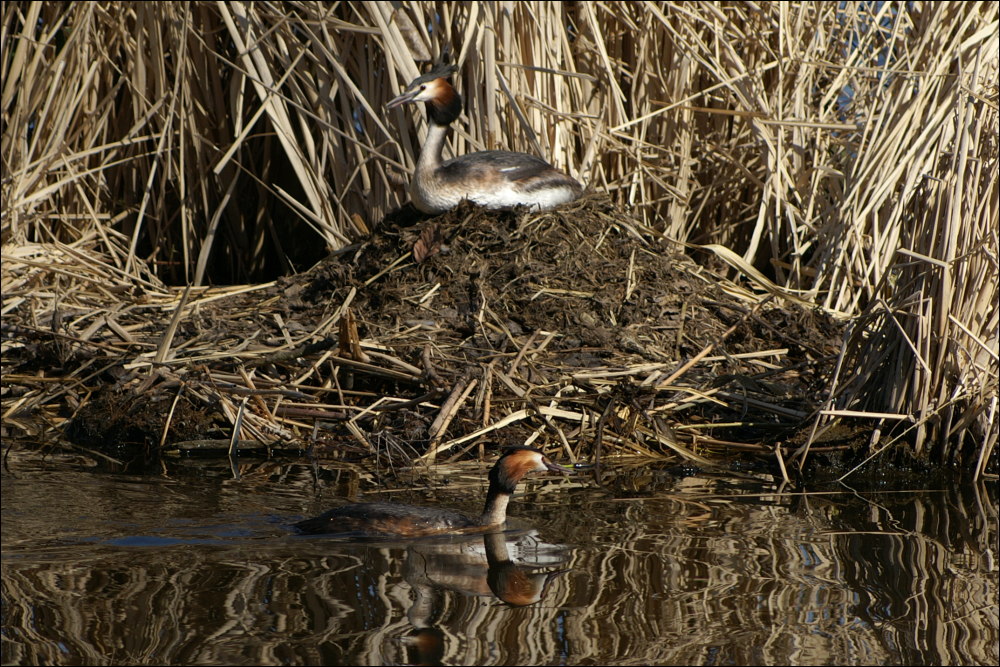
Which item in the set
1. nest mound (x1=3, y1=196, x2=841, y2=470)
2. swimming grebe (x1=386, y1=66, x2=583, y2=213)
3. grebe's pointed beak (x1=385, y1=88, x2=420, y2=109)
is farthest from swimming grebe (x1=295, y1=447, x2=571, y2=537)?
grebe's pointed beak (x1=385, y1=88, x2=420, y2=109)

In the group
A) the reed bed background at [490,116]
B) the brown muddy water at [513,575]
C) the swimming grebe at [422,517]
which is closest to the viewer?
the brown muddy water at [513,575]

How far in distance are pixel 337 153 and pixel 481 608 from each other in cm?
481

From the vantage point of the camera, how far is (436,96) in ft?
23.0

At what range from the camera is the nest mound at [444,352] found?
5574 mm

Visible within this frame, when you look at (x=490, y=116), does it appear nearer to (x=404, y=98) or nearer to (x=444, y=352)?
(x=404, y=98)

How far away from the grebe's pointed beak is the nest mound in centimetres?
71

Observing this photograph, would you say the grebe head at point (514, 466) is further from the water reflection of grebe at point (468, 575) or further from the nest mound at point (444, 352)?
the nest mound at point (444, 352)

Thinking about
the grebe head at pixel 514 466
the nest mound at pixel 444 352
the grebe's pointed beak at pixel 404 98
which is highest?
the grebe's pointed beak at pixel 404 98

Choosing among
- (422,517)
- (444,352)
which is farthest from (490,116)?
(422,517)

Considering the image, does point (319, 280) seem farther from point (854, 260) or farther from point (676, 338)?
point (854, 260)

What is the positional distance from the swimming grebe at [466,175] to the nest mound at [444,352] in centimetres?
12

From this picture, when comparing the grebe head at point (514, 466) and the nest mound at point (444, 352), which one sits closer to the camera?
the grebe head at point (514, 466)

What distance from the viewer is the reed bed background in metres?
7.20

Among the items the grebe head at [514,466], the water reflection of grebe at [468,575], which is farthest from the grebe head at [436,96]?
the water reflection of grebe at [468,575]
